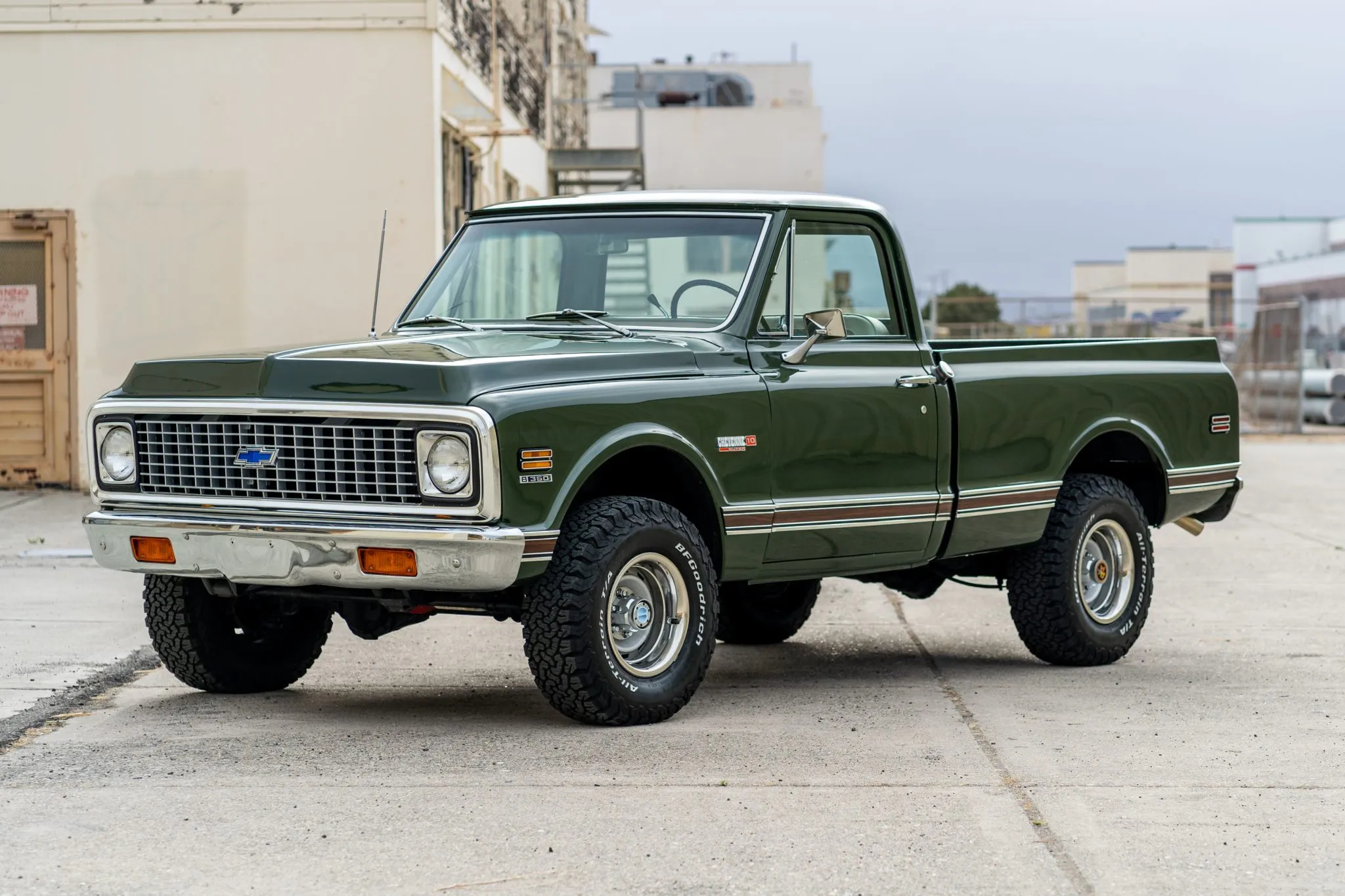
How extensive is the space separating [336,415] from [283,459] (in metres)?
0.30

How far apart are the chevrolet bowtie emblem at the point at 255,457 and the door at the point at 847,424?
1.83 meters

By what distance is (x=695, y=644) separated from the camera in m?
6.82

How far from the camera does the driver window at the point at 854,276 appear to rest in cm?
775

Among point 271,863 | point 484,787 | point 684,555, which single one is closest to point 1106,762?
point 684,555

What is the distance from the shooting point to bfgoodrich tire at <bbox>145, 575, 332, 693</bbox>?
23.7ft

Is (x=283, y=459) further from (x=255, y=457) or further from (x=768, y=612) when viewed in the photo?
(x=768, y=612)

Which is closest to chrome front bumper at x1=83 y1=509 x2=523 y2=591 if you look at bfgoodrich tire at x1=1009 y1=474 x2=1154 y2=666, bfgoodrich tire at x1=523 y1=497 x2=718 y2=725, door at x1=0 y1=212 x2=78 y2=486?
bfgoodrich tire at x1=523 y1=497 x2=718 y2=725

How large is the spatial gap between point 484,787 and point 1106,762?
202cm

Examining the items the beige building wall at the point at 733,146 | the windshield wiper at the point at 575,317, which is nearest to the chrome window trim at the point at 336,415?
the windshield wiper at the point at 575,317

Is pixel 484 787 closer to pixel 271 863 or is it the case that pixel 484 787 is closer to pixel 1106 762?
pixel 271 863

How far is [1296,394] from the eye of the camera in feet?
97.7

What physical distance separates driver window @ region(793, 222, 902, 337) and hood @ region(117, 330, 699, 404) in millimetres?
818

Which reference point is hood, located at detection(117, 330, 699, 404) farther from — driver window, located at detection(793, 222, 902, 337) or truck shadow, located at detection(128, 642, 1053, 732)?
truck shadow, located at detection(128, 642, 1053, 732)

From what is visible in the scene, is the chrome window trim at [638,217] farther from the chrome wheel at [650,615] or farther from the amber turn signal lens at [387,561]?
the amber turn signal lens at [387,561]
